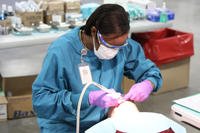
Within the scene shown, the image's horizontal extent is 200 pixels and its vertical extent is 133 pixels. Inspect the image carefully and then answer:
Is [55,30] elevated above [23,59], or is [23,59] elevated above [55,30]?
[55,30]

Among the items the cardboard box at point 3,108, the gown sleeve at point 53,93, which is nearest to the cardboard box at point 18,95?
the cardboard box at point 3,108

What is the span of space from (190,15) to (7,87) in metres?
4.40

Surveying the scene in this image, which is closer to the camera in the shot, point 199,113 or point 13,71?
point 199,113

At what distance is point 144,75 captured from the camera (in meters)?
1.97

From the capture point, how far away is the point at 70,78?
179 centimetres

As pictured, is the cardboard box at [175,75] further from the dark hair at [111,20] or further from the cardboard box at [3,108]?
the dark hair at [111,20]

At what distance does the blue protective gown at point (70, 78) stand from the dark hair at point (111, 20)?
172 millimetres

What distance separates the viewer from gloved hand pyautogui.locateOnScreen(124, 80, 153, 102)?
1749 millimetres

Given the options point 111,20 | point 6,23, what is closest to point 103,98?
point 111,20

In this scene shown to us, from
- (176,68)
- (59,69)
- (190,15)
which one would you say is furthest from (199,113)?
(190,15)

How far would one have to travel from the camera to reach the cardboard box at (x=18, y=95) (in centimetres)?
322

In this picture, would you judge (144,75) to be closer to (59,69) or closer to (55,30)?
(59,69)

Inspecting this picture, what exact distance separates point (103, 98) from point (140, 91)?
0.21 metres

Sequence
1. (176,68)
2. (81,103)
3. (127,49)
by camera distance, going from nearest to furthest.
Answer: (81,103) → (127,49) → (176,68)
